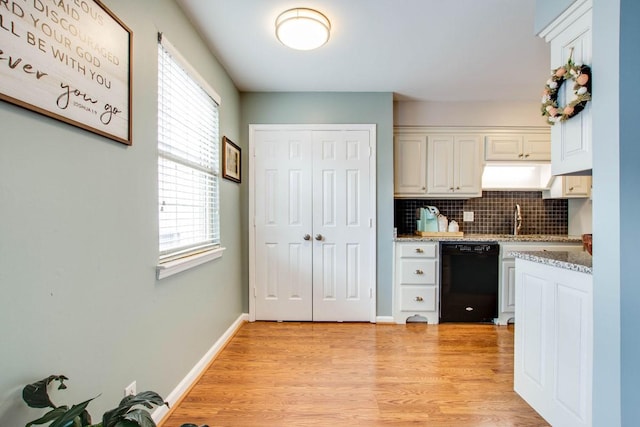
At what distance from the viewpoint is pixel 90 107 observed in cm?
112

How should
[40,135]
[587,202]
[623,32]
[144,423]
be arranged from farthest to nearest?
[587,202]
[623,32]
[40,135]
[144,423]

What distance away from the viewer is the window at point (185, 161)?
171 centimetres

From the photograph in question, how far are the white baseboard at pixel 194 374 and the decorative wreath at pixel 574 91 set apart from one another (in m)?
2.54

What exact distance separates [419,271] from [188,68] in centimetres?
273

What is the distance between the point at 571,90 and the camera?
1.43 meters

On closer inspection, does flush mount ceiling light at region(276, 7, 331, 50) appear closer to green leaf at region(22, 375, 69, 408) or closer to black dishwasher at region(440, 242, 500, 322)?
green leaf at region(22, 375, 69, 408)

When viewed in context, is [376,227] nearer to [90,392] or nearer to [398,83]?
[398,83]

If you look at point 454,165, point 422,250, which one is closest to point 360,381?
point 422,250

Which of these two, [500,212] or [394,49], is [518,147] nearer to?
[500,212]

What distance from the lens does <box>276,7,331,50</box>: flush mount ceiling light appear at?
6.11 feet

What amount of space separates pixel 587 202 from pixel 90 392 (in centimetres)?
480

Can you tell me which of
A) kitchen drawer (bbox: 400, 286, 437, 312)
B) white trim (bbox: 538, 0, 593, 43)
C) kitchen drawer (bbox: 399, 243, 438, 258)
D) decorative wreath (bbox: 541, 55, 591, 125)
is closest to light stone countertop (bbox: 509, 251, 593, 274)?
decorative wreath (bbox: 541, 55, 591, 125)

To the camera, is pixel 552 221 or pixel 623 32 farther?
pixel 552 221

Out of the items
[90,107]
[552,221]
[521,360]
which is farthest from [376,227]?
[90,107]
